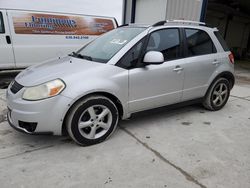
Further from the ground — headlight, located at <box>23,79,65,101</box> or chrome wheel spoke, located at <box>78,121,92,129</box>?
headlight, located at <box>23,79,65,101</box>

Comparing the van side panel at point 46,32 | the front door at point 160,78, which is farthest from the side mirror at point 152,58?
the van side panel at point 46,32

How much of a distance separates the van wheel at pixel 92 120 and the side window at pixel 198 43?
1.71m

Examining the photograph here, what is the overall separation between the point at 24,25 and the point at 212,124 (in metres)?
5.44

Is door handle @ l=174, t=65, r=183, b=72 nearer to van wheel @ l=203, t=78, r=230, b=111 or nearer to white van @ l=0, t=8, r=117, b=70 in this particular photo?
van wheel @ l=203, t=78, r=230, b=111

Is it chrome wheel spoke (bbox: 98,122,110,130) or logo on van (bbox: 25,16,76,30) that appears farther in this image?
logo on van (bbox: 25,16,76,30)

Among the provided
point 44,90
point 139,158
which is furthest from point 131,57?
point 139,158

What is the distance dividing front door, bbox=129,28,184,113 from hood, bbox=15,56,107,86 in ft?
1.90

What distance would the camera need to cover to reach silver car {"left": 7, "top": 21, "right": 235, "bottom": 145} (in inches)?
111

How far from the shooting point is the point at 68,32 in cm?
725

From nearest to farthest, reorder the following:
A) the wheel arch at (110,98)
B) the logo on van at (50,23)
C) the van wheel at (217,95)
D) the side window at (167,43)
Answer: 1. the wheel arch at (110,98)
2. the side window at (167,43)
3. the van wheel at (217,95)
4. the logo on van at (50,23)

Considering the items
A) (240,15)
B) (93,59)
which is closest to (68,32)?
(93,59)

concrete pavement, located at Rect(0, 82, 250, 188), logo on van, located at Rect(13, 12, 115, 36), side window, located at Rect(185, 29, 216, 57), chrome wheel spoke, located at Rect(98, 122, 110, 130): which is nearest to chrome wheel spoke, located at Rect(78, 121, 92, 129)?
chrome wheel spoke, located at Rect(98, 122, 110, 130)

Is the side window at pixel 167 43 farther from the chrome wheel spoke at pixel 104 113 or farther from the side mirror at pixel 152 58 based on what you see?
the chrome wheel spoke at pixel 104 113

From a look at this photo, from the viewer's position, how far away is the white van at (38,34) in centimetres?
634
